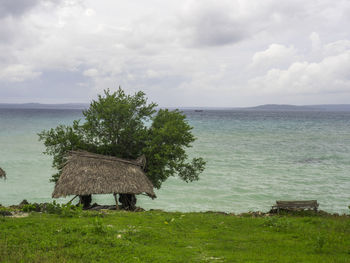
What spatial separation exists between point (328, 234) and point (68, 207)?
12166 millimetres

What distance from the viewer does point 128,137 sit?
24750 mm

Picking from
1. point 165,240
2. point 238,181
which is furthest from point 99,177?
point 238,181

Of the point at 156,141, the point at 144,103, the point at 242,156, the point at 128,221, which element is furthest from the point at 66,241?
the point at 242,156

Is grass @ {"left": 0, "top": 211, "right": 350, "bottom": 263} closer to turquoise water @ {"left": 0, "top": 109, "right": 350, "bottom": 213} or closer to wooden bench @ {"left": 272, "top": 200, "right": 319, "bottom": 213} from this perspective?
wooden bench @ {"left": 272, "top": 200, "right": 319, "bottom": 213}

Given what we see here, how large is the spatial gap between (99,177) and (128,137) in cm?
566

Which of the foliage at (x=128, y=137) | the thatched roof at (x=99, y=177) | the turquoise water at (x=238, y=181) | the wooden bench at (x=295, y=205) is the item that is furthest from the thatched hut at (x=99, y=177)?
the wooden bench at (x=295, y=205)

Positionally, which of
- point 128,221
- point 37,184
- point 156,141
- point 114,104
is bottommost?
point 37,184

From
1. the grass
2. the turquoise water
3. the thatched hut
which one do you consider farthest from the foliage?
the grass

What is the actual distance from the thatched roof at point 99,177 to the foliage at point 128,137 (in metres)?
2.98

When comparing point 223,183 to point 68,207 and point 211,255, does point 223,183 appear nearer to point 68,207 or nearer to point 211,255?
point 68,207

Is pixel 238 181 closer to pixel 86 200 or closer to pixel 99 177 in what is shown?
pixel 86 200

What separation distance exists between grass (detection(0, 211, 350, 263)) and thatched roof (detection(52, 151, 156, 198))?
10.6 feet

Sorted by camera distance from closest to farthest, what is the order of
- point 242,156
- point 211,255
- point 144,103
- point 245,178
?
point 211,255, point 144,103, point 245,178, point 242,156

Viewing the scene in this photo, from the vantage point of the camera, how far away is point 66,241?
10.9 metres
